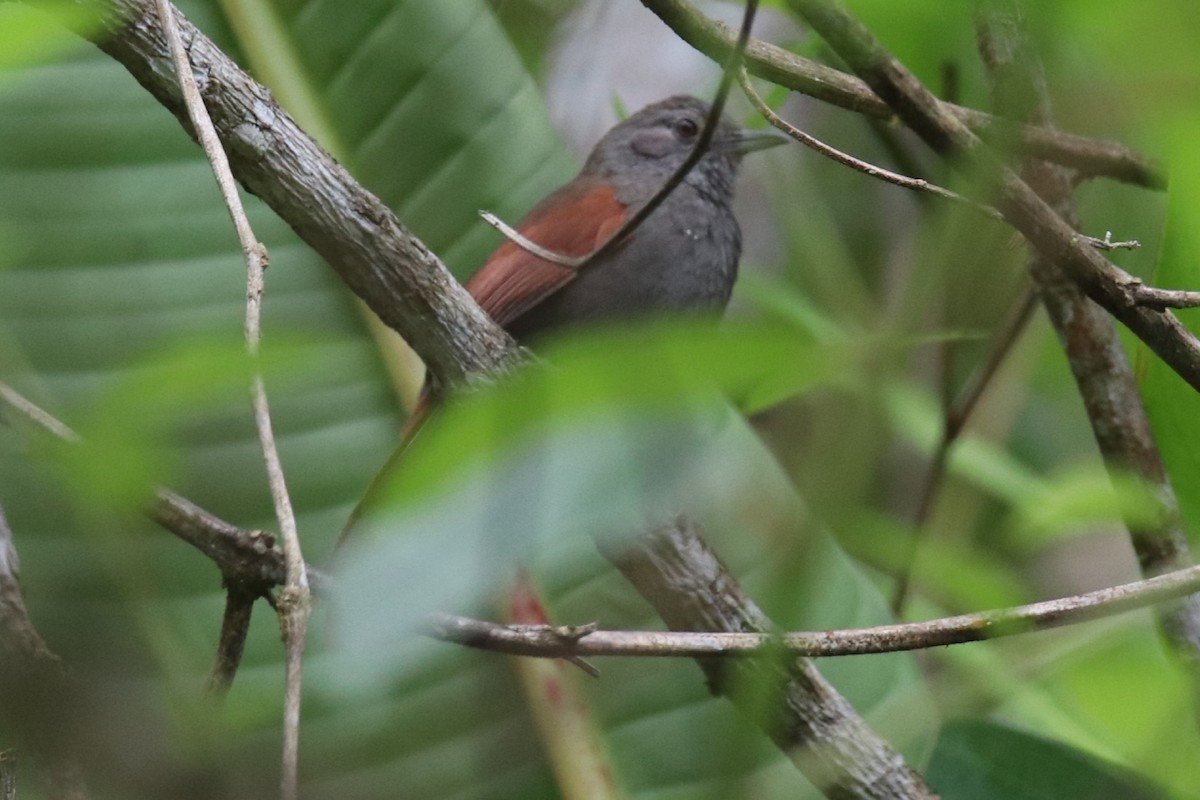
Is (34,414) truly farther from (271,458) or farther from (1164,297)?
(1164,297)

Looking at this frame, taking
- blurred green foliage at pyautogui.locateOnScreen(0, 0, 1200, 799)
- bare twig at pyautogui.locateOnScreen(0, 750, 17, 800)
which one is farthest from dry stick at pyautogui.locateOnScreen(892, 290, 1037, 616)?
bare twig at pyautogui.locateOnScreen(0, 750, 17, 800)

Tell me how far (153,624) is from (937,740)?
138cm

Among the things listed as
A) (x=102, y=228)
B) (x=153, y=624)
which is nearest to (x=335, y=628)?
(x=153, y=624)

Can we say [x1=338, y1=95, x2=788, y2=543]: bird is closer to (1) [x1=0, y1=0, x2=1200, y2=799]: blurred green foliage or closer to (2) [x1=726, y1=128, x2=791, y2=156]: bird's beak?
(2) [x1=726, y1=128, x2=791, y2=156]: bird's beak

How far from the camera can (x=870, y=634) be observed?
1.34m

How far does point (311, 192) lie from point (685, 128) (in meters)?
2.34

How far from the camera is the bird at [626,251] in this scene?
109 inches

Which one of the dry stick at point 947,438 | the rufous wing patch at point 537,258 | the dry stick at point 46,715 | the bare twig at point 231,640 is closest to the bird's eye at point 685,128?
the rufous wing patch at point 537,258

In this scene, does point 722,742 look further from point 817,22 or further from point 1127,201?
point 1127,201

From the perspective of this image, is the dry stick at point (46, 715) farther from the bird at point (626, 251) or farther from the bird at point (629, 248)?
the bird at point (626, 251)

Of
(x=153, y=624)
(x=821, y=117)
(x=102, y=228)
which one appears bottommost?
(x=153, y=624)

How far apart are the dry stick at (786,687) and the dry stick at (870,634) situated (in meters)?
0.31

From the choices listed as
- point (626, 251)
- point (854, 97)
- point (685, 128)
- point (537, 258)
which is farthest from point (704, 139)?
point (685, 128)

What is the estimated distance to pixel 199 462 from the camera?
6.49ft
